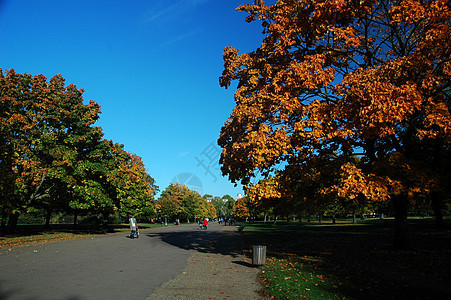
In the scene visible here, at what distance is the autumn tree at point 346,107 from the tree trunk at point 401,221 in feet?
0.16

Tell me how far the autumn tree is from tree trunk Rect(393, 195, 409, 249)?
0.05 meters

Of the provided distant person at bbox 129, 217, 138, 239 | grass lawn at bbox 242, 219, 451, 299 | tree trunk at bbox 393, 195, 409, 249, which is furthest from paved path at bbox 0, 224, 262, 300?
distant person at bbox 129, 217, 138, 239

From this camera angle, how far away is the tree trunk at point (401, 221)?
1363 centimetres

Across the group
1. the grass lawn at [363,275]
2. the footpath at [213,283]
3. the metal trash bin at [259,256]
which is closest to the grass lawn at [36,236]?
the footpath at [213,283]

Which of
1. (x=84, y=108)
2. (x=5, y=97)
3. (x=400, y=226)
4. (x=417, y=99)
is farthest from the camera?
(x=84, y=108)

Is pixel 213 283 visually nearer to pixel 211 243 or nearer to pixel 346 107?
pixel 346 107

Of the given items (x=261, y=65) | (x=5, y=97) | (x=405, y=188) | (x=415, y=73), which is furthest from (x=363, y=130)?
(x=5, y=97)

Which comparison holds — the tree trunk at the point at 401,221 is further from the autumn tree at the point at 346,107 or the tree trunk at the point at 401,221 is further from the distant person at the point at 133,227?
the distant person at the point at 133,227

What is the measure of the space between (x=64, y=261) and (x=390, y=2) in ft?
61.7

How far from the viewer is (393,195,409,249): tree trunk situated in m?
→ 13.6

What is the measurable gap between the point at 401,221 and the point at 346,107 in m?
7.19

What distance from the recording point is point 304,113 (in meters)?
11.1

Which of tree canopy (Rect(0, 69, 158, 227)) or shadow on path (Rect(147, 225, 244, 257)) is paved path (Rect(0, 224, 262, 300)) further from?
tree canopy (Rect(0, 69, 158, 227))

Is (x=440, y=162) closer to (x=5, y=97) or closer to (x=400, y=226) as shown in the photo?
(x=400, y=226)
